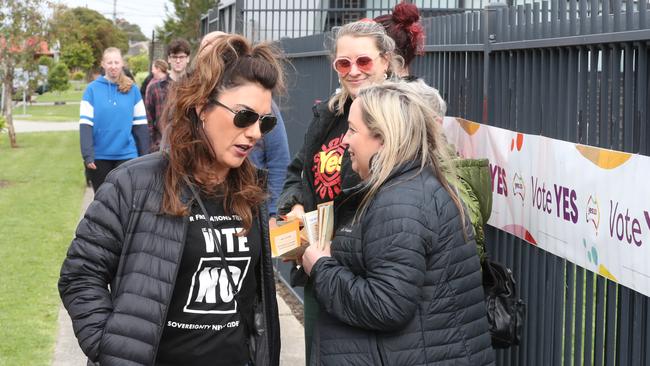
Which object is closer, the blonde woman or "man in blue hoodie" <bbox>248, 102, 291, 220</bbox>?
the blonde woman

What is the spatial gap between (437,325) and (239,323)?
25.6 inches

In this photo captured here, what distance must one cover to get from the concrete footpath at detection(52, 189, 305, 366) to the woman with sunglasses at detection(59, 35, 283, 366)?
352cm

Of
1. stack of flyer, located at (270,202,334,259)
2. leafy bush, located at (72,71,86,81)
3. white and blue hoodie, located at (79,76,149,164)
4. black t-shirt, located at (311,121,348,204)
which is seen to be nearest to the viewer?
stack of flyer, located at (270,202,334,259)

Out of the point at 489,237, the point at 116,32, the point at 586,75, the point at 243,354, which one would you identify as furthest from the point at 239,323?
the point at 116,32

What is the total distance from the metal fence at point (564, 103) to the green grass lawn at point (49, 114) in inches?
1475

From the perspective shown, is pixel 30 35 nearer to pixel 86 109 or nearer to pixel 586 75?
pixel 86 109

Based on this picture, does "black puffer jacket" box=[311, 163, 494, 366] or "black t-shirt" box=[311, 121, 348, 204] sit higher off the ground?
"black t-shirt" box=[311, 121, 348, 204]

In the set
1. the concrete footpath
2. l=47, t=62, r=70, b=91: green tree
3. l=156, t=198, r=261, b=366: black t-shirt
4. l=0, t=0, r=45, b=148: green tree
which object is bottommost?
the concrete footpath

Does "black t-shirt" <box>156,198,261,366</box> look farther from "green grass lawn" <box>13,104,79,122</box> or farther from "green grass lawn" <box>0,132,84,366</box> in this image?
"green grass lawn" <box>13,104,79,122</box>

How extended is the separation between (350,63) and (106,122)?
18.4 feet

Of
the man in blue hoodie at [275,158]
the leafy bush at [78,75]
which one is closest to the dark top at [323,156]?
the man in blue hoodie at [275,158]

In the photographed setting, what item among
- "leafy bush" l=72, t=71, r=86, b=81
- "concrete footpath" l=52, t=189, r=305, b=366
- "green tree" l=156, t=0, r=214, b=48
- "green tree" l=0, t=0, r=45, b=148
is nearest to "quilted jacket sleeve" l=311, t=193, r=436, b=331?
"concrete footpath" l=52, t=189, r=305, b=366

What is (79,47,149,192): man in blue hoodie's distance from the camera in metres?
9.63

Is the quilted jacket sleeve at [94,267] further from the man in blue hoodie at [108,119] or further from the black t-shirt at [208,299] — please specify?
the man in blue hoodie at [108,119]
